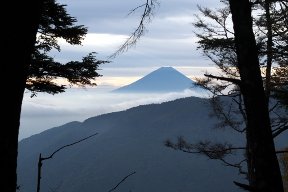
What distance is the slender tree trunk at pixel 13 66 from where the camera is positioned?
185cm

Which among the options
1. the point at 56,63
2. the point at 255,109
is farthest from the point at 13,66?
the point at 56,63

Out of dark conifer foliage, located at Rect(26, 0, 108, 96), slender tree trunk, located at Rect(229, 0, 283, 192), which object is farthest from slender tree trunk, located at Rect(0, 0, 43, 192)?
dark conifer foliage, located at Rect(26, 0, 108, 96)

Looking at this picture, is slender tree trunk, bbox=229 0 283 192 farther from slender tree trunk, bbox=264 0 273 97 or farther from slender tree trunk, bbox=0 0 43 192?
slender tree trunk, bbox=264 0 273 97

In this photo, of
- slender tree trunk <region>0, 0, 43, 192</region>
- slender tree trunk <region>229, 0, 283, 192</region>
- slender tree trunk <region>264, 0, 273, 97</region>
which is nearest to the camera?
slender tree trunk <region>0, 0, 43, 192</region>

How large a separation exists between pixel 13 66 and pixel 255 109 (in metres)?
1.78

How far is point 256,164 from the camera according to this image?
2908mm

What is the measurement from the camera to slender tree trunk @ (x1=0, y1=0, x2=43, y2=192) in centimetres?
185

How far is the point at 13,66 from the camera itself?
1879 millimetres

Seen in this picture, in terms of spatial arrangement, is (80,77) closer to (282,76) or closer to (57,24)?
(57,24)

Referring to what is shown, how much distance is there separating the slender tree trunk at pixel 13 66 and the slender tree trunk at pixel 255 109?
1.54 meters

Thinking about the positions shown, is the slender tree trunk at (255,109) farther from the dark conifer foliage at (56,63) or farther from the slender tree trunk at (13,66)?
the dark conifer foliage at (56,63)

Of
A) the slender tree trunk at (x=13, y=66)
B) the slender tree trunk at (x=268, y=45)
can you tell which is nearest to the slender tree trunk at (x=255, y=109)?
the slender tree trunk at (x=13, y=66)

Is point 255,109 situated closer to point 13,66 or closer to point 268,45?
point 13,66

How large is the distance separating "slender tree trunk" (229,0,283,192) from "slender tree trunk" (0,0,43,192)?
5.06 ft
